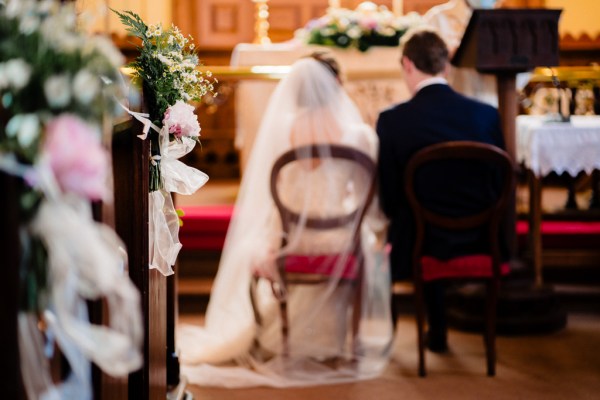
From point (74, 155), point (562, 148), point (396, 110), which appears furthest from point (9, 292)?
point (562, 148)

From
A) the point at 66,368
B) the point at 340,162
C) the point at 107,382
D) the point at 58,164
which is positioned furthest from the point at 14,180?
the point at 340,162

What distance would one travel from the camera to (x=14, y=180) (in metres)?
1.33

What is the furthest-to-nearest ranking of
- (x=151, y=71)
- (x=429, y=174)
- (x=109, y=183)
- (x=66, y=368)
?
(x=429, y=174)
(x=151, y=71)
(x=109, y=183)
(x=66, y=368)

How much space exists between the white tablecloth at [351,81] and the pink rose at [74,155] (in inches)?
217

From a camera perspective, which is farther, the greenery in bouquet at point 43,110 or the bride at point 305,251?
the bride at point 305,251

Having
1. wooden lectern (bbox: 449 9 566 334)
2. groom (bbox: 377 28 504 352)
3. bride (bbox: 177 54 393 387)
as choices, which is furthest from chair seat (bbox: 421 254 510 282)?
wooden lectern (bbox: 449 9 566 334)

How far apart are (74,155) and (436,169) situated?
3110 mm

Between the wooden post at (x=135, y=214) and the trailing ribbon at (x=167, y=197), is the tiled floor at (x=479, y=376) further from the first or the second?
the wooden post at (x=135, y=214)

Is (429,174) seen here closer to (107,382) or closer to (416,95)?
(416,95)

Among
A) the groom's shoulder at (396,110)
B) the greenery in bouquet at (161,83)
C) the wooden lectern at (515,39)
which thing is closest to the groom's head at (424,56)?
the groom's shoulder at (396,110)

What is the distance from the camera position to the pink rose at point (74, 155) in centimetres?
132

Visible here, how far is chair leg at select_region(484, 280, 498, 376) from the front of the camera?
4.13 meters

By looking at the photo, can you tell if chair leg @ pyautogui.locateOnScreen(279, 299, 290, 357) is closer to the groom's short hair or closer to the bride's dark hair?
the bride's dark hair

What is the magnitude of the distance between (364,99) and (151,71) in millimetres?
4379
